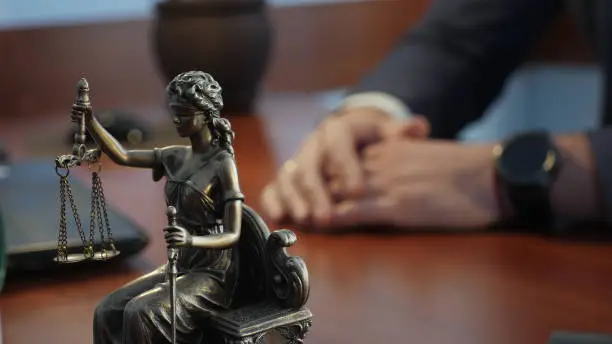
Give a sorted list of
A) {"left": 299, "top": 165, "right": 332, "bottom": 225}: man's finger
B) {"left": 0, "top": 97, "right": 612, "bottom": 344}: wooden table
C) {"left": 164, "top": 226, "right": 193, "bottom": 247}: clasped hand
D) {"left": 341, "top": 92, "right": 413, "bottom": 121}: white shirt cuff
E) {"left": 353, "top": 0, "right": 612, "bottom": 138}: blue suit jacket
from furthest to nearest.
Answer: {"left": 353, "top": 0, "right": 612, "bottom": 138}: blue suit jacket
{"left": 341, "top": 92, "right": 413, "bottom": 121}: white shirt cuff
{"left": 299, "top": 165, "right": 332, "bottom": 225}: man's finger
{"left": 0, "top": 97, "right": 612, "bottom": 344}: wooden table
{"left": 164, "top": 226, "right": 193, "bottom": 247}: clasped hand

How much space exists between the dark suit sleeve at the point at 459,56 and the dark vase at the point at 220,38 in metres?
0.24

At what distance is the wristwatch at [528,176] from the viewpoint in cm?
100

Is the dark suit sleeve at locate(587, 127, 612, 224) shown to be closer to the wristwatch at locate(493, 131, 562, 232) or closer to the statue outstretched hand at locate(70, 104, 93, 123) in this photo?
→ the wristwatch at locate(493, 131, 562, 232)

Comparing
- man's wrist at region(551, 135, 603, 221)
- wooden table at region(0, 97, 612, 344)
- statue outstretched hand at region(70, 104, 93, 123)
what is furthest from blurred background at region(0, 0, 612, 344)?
statue outstretched hand at region(70, 104, 93, 123)

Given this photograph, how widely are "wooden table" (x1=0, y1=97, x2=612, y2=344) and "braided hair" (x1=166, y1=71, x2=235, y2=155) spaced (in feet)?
0.29

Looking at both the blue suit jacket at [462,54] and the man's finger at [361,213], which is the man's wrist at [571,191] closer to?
the man's finger at [361,213]

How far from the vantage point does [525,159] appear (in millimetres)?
1028

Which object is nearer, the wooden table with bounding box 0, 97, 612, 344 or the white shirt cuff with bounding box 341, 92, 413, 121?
the wooden table with bounding box 0, 97, 612, 344

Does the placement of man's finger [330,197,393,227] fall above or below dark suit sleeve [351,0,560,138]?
below

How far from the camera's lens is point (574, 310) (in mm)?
734

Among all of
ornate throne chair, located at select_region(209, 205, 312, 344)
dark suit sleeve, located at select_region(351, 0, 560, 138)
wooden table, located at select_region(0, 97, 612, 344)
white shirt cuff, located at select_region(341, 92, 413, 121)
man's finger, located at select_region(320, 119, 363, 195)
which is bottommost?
wooden table, located at select_region(0, 97, 612, 344)

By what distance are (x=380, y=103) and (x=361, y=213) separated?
1.14 ft

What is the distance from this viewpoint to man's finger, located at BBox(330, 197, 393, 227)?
3.25ft

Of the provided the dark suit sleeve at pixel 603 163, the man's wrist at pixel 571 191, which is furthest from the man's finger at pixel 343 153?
the dark suit sleeve at pixel 603 163
